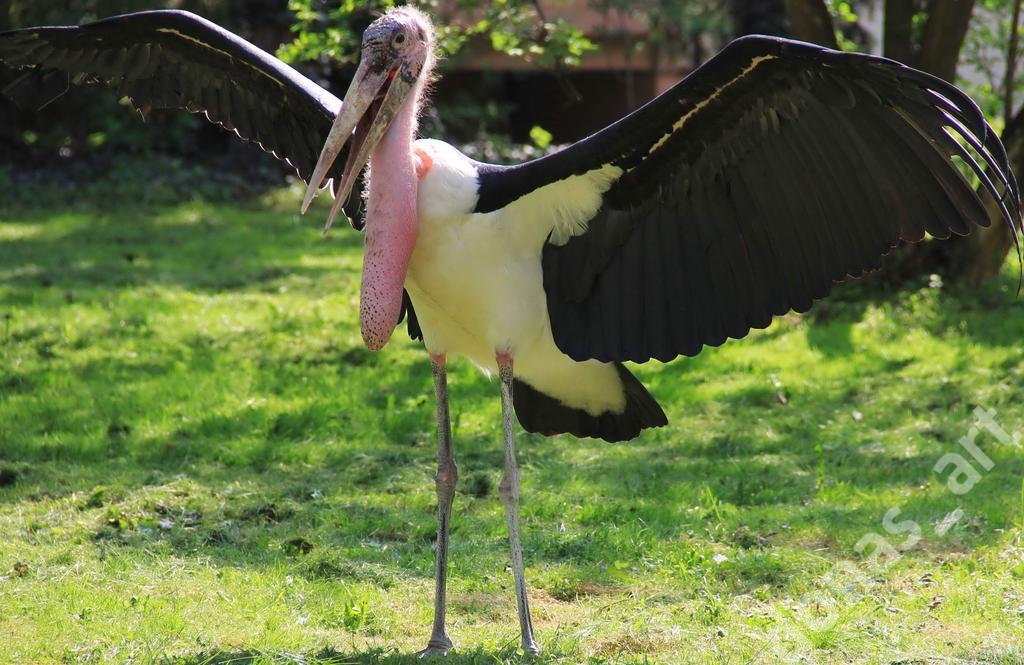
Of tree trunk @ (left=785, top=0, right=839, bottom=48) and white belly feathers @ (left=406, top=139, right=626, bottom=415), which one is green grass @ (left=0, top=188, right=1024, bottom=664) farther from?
tree trunk @ (left=785, top=0, right=839, bottom=48)

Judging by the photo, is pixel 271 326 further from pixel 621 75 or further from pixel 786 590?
pixel 621 75

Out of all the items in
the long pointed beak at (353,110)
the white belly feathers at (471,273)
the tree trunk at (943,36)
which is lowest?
the white belly feathers at (471,273)

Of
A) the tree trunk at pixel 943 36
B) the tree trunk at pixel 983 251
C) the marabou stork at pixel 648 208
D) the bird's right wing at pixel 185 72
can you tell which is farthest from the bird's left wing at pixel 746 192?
the tree trunk at pixel 983 251

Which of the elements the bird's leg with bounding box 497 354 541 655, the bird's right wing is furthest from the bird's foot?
the bird's right wing

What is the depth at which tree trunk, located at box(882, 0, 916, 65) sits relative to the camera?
8.82 metres

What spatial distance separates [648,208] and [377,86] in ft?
3.00

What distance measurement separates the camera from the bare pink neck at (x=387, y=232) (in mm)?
3830

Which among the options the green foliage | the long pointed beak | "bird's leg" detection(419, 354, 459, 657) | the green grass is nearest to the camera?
the long pointed beak

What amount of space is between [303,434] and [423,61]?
280 cm

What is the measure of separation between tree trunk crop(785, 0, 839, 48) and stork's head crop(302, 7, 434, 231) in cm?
507

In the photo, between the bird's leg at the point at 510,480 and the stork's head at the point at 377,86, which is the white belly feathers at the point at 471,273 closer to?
the bird's leg at the point at 510,480

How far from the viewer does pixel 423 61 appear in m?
3.98

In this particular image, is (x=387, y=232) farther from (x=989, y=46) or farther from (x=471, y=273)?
(x=989, y=46)

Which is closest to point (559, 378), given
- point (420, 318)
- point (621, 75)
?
point (420, 318)
